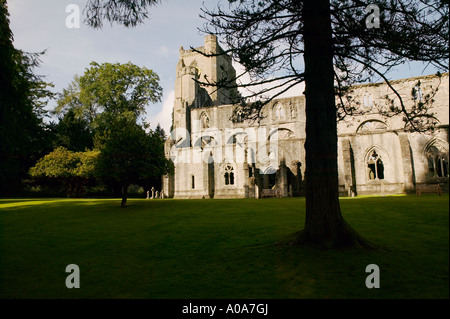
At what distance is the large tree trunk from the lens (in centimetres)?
626

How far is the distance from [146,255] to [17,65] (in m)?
6.93

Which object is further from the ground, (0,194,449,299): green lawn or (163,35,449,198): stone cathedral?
(163,35,449,198): stone cathedral

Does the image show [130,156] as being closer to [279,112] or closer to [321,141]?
[321,141]

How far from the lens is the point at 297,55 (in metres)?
7.95

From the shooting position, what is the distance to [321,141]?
252 inches

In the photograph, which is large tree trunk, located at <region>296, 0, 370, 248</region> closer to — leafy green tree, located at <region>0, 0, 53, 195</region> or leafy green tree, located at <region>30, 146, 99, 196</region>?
leafy green tree, located at <region>0, 0, 53, 195</region>
